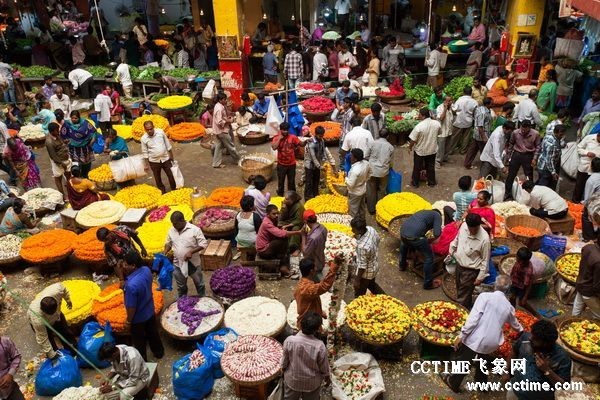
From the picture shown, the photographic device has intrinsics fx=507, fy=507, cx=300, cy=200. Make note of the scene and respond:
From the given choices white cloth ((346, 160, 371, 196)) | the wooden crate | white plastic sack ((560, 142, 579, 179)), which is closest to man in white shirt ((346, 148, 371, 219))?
white cloth ((346, 160, 371, 196))

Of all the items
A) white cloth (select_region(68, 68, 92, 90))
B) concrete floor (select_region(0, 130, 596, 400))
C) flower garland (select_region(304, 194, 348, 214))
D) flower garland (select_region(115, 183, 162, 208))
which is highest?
white cloth (select_region(68, 68, 92, 90))

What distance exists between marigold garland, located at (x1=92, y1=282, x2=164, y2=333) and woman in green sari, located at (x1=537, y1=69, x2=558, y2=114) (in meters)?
10.5

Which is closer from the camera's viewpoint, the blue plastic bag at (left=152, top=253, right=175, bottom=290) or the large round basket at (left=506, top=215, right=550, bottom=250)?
the blue plastic bag at (left=152, top=253, right=175, bottom=290)

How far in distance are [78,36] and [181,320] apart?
50.7 feet

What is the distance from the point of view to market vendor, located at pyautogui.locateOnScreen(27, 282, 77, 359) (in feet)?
20.9

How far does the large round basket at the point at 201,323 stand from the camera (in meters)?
6.82

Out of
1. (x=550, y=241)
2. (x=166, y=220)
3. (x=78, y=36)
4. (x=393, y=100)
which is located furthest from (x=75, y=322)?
(x=78, y=36)

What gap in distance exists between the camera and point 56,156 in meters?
10.4

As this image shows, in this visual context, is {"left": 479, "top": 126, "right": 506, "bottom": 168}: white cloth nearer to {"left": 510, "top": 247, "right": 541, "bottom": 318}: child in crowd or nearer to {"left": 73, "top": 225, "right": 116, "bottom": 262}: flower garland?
{"left": 510, "top": 247, "right": 541, "bottom": 318}: child in crowd

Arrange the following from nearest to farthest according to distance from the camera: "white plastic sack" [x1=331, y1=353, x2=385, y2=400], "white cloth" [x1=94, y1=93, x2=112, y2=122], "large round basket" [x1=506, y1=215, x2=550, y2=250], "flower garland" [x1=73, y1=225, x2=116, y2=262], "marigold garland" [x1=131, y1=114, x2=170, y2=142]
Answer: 1. "white plastic sack" [x1=331, y1=353, x2=385, y2=400]
2. "large round basket" [x1=506, y1=215, x2=550, y2=250]
3. "flower garland" [x1=73, y1=225, x2=116, y2=262]
4. "white cloth" [x1=94, y1=93, x2=112, y2=122]
5. "marigold garland" [x1=131, y1=114, x2=170, y2=142]

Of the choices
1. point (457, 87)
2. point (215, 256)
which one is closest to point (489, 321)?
point (215, 256)

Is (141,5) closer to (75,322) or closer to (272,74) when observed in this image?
(272,74)

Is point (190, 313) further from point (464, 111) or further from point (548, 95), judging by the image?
point (548, 95)

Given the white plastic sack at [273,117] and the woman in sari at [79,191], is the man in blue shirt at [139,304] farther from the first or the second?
the white plastic sack at [273,117]
